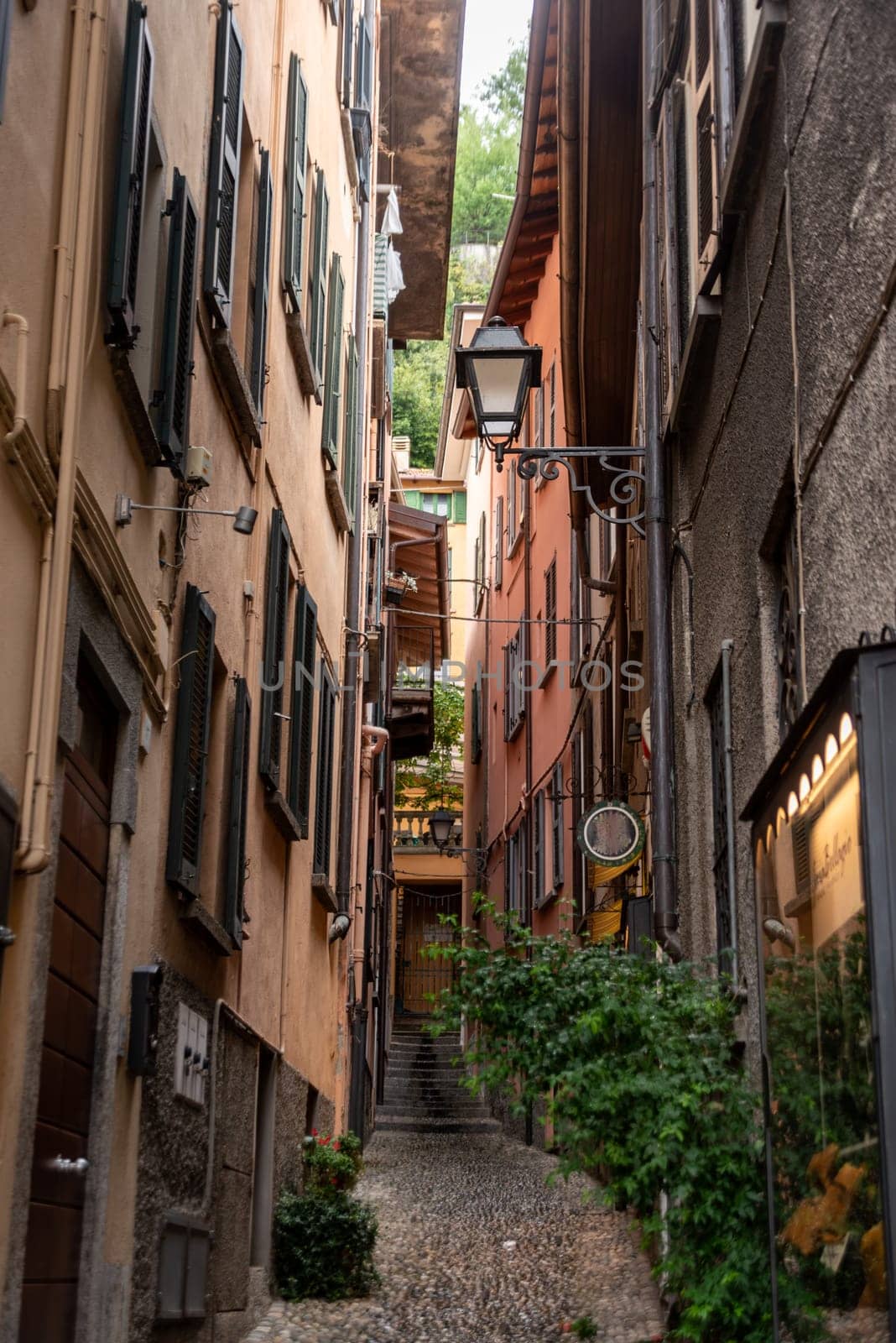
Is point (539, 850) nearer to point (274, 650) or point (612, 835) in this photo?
point (612, 835)

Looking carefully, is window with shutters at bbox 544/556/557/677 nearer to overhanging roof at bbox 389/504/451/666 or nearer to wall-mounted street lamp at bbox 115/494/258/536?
overhanging roof at bbox 389/504/451/666

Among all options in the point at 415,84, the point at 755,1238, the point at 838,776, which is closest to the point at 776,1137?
the point at 755,1238

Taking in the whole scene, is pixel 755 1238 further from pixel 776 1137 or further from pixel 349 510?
pixel 349 510

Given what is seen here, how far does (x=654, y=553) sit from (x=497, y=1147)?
11.8 meters

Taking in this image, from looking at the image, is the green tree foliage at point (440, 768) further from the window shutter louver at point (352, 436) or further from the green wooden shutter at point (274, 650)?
the green wooden shutter at point (274, 650)

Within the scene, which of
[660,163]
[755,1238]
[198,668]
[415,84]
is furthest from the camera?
[415,84]

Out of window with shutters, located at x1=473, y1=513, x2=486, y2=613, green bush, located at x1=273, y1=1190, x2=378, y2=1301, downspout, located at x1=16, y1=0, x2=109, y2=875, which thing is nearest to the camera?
downspout, located at x1=16, y1=0, x2=109, y2=875

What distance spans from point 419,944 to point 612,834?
26038 mm

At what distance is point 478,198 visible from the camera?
54.7m

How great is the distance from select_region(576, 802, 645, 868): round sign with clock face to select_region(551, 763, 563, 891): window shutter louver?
824cm

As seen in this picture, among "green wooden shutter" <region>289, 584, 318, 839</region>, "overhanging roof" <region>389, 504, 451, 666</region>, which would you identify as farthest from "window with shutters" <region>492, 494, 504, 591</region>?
"green wooden shutter" <region>289, 584, 318, 839</region>

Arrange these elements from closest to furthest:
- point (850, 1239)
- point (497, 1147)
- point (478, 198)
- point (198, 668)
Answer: point (850, 1239) < point (198, 668) < point (497, 1147) < point (478, 198)

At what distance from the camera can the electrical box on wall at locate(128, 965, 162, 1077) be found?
6297 mm

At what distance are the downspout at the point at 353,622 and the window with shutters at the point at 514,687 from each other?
8061 mm
